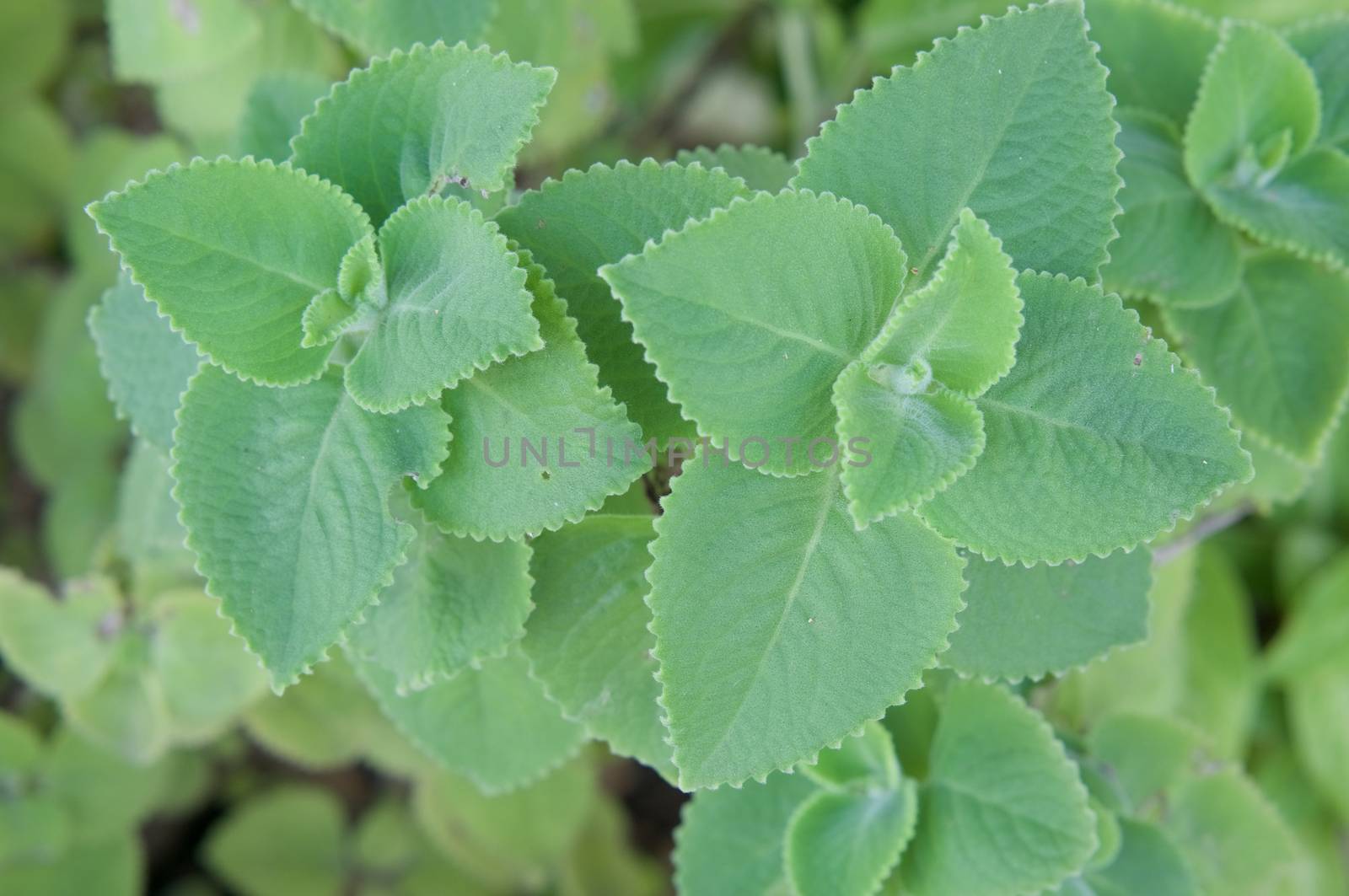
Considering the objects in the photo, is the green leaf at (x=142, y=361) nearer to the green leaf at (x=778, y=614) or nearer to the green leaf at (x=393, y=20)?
the green leaf at (x=393, y=20)

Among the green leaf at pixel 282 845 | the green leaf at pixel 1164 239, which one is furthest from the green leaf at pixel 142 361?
the green leaf at pixel 282 845

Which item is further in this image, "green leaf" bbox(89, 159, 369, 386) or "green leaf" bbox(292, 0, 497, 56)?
"green leaf" bbox(292, 0, 497, 56)

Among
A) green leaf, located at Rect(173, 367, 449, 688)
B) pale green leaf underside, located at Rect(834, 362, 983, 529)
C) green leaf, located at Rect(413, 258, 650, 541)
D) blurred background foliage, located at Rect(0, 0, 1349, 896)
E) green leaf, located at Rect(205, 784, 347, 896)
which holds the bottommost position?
green leaf, located at Rect(205, 784, 347, 896)

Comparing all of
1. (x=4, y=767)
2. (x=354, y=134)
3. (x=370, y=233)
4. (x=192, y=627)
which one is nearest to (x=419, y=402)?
(x=370, y=233)

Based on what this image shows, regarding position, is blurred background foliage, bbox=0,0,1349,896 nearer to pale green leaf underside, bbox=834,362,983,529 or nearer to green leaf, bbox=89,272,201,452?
green leaf, bbox=89,272,201,452

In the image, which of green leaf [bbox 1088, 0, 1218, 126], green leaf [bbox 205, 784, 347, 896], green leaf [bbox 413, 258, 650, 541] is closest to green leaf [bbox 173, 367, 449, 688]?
green leaf [bbox 413, 258, 650, 541]

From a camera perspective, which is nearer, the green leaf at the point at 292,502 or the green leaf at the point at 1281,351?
the green leaf at the point at 292,502

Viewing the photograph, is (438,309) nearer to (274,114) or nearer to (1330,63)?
(274,114)
